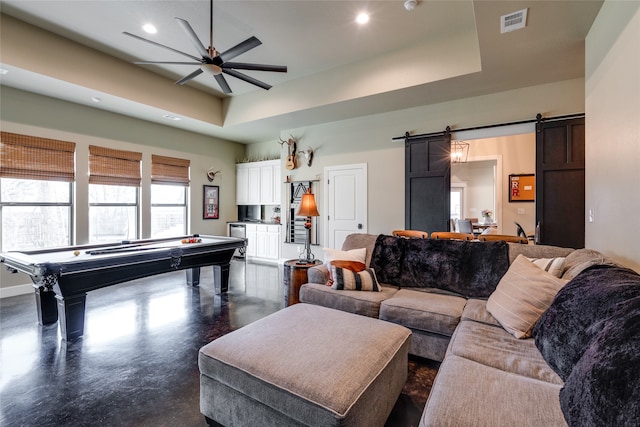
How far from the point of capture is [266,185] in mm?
7098

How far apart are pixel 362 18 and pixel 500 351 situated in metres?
3.53

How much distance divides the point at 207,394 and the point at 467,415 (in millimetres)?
1348

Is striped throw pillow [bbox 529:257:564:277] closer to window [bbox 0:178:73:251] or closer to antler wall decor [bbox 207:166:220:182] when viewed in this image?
window [bbox 0:178:73:251]

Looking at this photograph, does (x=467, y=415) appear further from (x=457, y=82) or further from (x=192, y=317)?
(x=457, y=82)

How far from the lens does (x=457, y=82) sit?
3898 millimetres

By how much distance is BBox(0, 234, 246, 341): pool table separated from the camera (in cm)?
264

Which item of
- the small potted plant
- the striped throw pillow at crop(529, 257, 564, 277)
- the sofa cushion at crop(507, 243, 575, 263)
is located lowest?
the striped throw pillow at crop(529, 257, 564, 277)

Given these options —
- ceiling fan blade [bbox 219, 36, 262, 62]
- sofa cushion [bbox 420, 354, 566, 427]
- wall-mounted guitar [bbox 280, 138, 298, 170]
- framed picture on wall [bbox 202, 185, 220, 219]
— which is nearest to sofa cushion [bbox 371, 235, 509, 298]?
sofa cushion [bbox 420, 354, 566, 427]

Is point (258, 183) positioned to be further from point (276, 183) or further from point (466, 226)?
→ point (466, 226)

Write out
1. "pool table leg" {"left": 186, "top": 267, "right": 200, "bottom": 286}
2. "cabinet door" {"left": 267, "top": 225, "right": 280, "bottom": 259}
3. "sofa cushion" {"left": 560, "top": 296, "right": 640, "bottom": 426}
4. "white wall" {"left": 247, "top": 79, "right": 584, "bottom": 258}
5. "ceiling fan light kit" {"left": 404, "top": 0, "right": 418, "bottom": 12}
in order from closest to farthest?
1. "sofa cushion" {"left": 560, "top": 296, "right": 640, "bottom": 426}
2. "ceiling fan light kit" {"left": 404, "top": 0, "right": 418, "bottom": 12}
3. "white wall" {"left": 247, "top": 79, "right": 584, "bottom": 258}
4. "pool table leg" {"left": 186, "top": 267, "right": 200, "bottom": 286}
5. "cabinet door" {"left": 267, "top": 225, "right": 280, "bottom": 259}

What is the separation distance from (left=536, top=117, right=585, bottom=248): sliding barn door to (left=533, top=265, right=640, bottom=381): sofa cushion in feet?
8.65

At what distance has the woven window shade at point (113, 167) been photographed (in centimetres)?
509

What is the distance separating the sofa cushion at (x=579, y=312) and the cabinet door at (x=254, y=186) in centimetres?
632

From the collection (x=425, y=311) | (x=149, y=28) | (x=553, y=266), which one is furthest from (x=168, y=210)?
(x=553, y=266)
